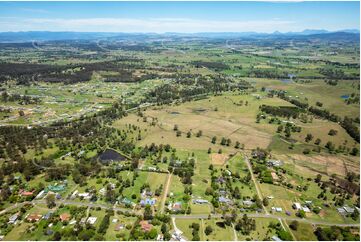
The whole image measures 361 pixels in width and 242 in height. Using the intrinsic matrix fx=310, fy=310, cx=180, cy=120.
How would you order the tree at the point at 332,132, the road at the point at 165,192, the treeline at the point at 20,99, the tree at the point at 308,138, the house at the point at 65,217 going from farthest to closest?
the treeline at the point at 20,99, the tree at the point at 332,132, the tree at the point at 308,138, the road at the point at 165,192, the house at the point at 65,217

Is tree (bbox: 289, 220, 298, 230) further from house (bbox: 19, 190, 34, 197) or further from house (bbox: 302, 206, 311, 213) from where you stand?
house (bbox: 19, 190, 34, 197)

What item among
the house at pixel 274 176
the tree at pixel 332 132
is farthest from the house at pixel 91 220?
the tree at pixel 332 132

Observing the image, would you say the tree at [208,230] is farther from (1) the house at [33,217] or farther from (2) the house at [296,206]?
(1) the house at [33,217]

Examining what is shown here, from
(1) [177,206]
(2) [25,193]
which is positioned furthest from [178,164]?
(2) [25,193]

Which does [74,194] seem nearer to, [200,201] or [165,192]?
[165,192]

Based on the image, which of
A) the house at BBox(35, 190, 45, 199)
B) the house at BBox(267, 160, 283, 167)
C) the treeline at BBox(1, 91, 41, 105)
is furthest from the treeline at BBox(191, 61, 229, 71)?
the house at BBox(35, 190, 45, 199)

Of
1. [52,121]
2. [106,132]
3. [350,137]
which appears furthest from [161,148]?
[350,137]
